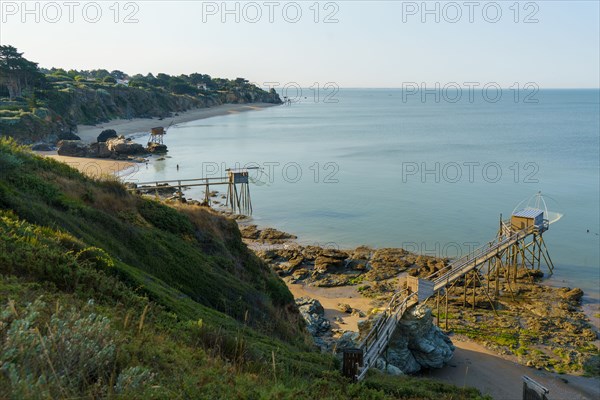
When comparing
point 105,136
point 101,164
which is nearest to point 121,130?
point 105,136

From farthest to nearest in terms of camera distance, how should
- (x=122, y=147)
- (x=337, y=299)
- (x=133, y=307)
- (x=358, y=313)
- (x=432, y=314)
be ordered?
1. (x=122, y=147)
2. (x=337, y=299)
3. (x=358, y=313)
4. (x=432, y=314)
5. (x=133, y=307)

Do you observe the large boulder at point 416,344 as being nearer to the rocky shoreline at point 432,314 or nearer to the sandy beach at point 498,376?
the rocky shoreline at point 432,314

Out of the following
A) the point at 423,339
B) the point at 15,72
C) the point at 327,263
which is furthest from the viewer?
the point at 15,72

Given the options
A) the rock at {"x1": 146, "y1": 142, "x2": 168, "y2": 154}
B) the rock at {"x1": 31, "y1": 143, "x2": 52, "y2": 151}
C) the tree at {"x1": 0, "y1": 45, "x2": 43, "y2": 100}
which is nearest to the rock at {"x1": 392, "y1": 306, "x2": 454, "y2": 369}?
the rock at {"x1": 31, "y1": 143, "x2": 52, "y2": 151}

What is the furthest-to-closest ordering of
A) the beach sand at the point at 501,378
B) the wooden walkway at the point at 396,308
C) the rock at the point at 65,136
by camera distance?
1. the rock at the point at 65,136
2. the beach sand at the point at 501,378
3. the wooden walkway at the point at 396,308

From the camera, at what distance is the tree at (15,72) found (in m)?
69.2

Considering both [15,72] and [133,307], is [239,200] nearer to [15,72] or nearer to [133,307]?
[133,307]

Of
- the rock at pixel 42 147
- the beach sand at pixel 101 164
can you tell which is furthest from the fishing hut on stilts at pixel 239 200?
the rock at pixel 42 147

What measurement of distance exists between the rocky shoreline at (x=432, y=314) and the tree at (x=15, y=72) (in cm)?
5378

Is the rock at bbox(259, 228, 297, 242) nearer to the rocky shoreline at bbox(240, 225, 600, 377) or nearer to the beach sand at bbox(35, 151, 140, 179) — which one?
the rocky shoreline at bbox(240, 225, 600, 377)

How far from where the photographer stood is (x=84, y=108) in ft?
271

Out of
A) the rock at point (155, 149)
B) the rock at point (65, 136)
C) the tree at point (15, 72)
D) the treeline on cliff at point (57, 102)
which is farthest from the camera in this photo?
the tree at point (15, 72)

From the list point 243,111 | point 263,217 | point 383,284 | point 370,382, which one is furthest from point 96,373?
point 243,111

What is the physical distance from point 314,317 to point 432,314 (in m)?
5.06
